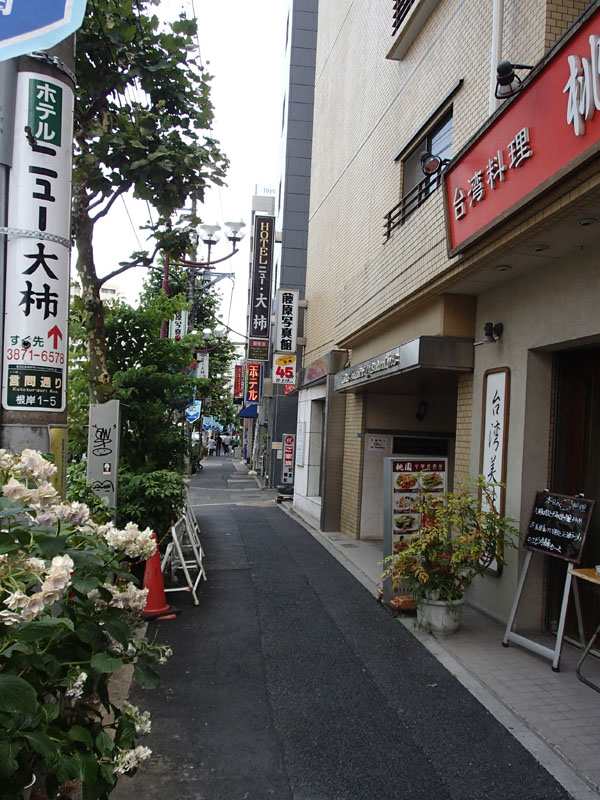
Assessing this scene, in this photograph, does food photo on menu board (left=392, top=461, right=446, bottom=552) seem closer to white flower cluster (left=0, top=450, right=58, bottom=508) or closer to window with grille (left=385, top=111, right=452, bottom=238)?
window with grille (left=385, top=111, right=452, bottom=238)

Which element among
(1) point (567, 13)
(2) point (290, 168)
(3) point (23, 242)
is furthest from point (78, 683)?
(2) point (290, 168)

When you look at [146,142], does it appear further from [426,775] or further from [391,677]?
[426,775]

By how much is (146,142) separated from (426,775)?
6.02 meters

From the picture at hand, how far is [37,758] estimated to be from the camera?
6.54 feet

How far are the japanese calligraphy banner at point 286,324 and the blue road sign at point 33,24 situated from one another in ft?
49.3

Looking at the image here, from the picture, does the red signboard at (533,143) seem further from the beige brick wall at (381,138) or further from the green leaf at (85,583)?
the green leaf at (85,583)

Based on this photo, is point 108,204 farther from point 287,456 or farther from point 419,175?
point 287,456

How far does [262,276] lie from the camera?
827 inches


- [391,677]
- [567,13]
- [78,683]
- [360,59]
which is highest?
[360,59]

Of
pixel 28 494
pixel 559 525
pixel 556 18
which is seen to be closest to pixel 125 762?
pixel 28 494

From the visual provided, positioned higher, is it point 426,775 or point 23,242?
point 23,242

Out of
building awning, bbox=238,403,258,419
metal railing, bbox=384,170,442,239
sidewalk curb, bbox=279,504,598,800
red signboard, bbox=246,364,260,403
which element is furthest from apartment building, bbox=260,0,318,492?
sidewalk curb, bbox=279,504,598,800

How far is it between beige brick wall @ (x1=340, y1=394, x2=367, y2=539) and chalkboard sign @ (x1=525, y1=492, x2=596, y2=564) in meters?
6.03

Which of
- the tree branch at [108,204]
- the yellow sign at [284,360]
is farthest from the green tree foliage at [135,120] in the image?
the yellow sign at [284,360]
